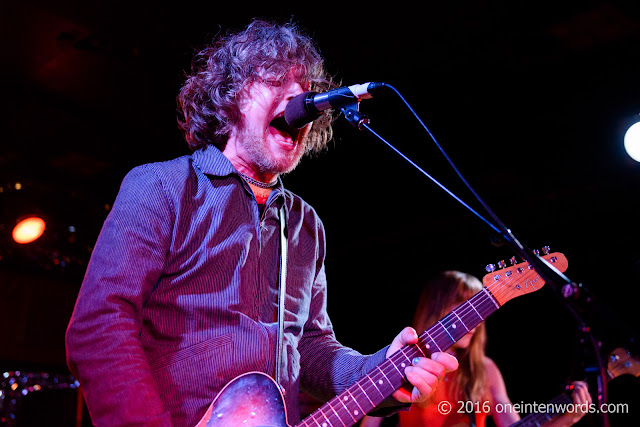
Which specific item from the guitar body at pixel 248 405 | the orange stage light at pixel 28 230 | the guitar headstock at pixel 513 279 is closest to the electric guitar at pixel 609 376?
the guitar headstock at pixel 513 279

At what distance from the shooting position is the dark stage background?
447 centimetres

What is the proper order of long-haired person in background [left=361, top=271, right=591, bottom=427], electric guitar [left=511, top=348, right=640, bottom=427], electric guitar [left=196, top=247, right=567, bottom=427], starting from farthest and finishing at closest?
1. long-haired person in background [left=361, top=271, right=591, bottom=427]
2. electric guitar [left=511, top=348, right=640, bottom=427]
3. electric guitar [left=196, top=247, right=567, bottom=427]

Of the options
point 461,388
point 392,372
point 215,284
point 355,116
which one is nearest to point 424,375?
point 392,372

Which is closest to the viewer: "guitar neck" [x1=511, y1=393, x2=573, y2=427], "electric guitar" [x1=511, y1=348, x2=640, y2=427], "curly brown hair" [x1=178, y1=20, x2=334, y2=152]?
"curly brown hair" [x1=178, y1=20, x2=334, y2=152]

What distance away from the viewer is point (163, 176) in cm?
212

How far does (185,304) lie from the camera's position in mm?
2002

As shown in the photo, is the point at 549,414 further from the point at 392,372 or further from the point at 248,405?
the point at 248,405

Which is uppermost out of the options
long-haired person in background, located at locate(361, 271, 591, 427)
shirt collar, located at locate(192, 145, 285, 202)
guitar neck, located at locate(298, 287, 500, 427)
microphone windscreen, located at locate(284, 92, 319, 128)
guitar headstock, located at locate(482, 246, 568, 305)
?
microphone windscreen, located at locate(284, 92, 319, 128)

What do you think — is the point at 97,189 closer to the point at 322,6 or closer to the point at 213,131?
the point at 322,6

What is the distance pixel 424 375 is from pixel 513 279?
56cm

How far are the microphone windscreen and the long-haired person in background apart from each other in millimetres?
2542

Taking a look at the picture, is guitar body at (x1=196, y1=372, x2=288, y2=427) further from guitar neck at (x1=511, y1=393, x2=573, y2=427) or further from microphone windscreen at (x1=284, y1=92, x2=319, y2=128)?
guitar neck at (x1=511, y1=393, x2=573, y2=427)

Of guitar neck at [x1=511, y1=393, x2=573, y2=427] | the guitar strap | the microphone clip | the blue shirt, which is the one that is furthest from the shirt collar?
guitar neck at [x1=511, y1=393, x2=573, y2=427]

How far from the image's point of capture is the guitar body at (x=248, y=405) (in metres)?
1.83
